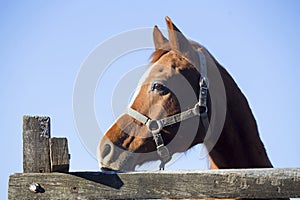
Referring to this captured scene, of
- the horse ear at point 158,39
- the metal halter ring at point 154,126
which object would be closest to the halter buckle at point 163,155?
the metal halter ring at point 154,126

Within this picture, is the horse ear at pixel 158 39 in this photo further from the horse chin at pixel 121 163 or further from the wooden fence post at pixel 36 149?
the wooden fence post at pixel 36 149

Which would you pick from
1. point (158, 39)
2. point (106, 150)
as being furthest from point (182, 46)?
point (106, 150)

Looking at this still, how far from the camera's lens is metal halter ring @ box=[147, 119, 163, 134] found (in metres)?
4.48

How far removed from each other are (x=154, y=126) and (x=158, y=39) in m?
0.98

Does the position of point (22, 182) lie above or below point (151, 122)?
below

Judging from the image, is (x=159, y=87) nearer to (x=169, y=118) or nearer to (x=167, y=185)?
(x=169, y=118)

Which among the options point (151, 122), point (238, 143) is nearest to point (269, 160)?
point (238, 143)

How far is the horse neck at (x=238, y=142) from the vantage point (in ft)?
14.7

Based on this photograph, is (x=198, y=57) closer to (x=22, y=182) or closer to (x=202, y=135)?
(x=202, y=135)

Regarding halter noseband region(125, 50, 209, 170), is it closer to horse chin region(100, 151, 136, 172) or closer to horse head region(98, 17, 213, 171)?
horse head region(98, 17, 213, 171)

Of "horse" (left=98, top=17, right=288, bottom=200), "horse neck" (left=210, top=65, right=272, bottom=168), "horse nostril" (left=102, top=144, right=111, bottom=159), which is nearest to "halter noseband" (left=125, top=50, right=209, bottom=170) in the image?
"horse" (left=98, top=17, right=288, bottom=200)

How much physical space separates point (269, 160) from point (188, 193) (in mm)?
2148

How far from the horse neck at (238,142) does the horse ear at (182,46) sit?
0.46 metres

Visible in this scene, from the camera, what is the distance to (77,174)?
8.87 ft
